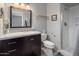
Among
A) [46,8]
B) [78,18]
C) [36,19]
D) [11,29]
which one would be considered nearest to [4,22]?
[11,29]

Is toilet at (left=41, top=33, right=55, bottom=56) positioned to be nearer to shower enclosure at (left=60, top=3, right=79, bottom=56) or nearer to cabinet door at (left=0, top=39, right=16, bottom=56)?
shower enclosure at (left=60, top=3, right=79, bottom=56)

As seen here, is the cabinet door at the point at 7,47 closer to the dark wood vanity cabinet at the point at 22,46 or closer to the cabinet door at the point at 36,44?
the dark wood vanity cabinet at the point at 22,46

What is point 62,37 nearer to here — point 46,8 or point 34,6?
point 46,8

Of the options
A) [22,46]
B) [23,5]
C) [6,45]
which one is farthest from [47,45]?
[23,5]

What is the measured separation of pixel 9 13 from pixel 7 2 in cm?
16

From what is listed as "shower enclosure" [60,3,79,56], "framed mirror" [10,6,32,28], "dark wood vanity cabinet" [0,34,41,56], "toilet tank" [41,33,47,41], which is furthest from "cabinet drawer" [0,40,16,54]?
"shower enclosure" [60,3,79,56]

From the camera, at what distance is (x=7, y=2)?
4.61 feet

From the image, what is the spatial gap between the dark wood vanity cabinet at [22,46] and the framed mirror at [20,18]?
0.19 metres

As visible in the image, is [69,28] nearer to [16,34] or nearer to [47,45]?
[47,45]

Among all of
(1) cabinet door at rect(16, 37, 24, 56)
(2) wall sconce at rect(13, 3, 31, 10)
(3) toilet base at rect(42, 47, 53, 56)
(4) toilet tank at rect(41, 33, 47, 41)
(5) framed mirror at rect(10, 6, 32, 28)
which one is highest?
(2) wall sconce at rect(13, 3, 31, 10)

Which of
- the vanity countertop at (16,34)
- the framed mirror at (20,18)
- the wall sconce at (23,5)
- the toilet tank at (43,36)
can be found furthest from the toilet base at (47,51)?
the wall sconce at (23,5)

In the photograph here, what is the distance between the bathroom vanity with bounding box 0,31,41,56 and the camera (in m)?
1.34

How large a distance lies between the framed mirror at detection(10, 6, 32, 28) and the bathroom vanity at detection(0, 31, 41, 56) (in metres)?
0.13

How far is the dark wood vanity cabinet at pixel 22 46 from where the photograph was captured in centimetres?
134
